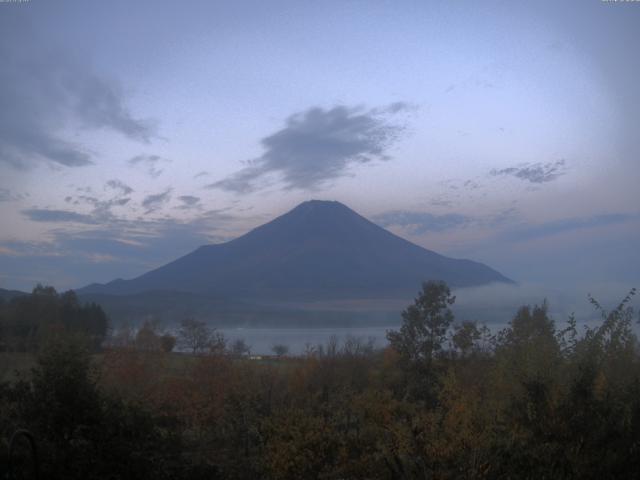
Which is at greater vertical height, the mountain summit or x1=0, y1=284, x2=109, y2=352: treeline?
the mountain summit

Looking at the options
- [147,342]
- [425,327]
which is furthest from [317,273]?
[425,327]

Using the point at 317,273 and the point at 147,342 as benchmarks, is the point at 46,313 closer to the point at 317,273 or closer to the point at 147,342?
the point at 147,342

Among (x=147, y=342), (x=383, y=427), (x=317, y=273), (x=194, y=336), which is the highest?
(x=317, y=273)

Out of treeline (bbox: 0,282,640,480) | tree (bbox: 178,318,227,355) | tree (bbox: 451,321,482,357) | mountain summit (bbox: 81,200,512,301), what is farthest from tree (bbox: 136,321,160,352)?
mountain summit (bbox: 81,200,512,301)

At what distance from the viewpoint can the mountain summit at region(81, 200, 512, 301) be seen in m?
162

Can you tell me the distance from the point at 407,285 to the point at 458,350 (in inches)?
5019

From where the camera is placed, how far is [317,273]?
177 metres

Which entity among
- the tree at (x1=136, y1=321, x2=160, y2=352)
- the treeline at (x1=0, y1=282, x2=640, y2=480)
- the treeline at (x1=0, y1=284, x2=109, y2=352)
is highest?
the treeline at (x1=0, y1=284, x2=109, y2=352)

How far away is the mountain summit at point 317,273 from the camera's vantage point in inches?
6383

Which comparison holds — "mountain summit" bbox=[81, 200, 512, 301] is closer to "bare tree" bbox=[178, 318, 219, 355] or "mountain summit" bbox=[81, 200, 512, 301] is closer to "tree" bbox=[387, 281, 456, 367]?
"bare tree" bbox=[178, 318, 219, 355]

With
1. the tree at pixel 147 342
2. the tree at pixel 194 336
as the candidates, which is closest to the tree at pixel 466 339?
the tree at pixel 194 336

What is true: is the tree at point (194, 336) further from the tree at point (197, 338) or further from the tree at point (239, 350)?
the tree at point (239, 350)

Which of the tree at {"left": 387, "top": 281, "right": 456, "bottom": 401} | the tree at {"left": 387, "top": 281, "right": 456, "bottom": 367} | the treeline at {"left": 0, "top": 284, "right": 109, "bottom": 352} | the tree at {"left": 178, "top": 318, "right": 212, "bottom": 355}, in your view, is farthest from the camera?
the tree at {"left": 178, "top": 318, "right": 212, "bottom": 355}

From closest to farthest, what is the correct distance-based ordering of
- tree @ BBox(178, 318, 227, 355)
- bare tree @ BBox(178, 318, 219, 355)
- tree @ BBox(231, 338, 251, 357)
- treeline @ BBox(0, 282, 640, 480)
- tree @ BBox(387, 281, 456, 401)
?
treeline @ BBox(0, 282, 640, 480)
tree @ BBox(387, 281, 456, 401)
tree @ BBox(231, 338, 251, 357)
tree @ BBox(178, 318, 227, 355)
bare tree @ BBox(178, 318, 219, 355)
